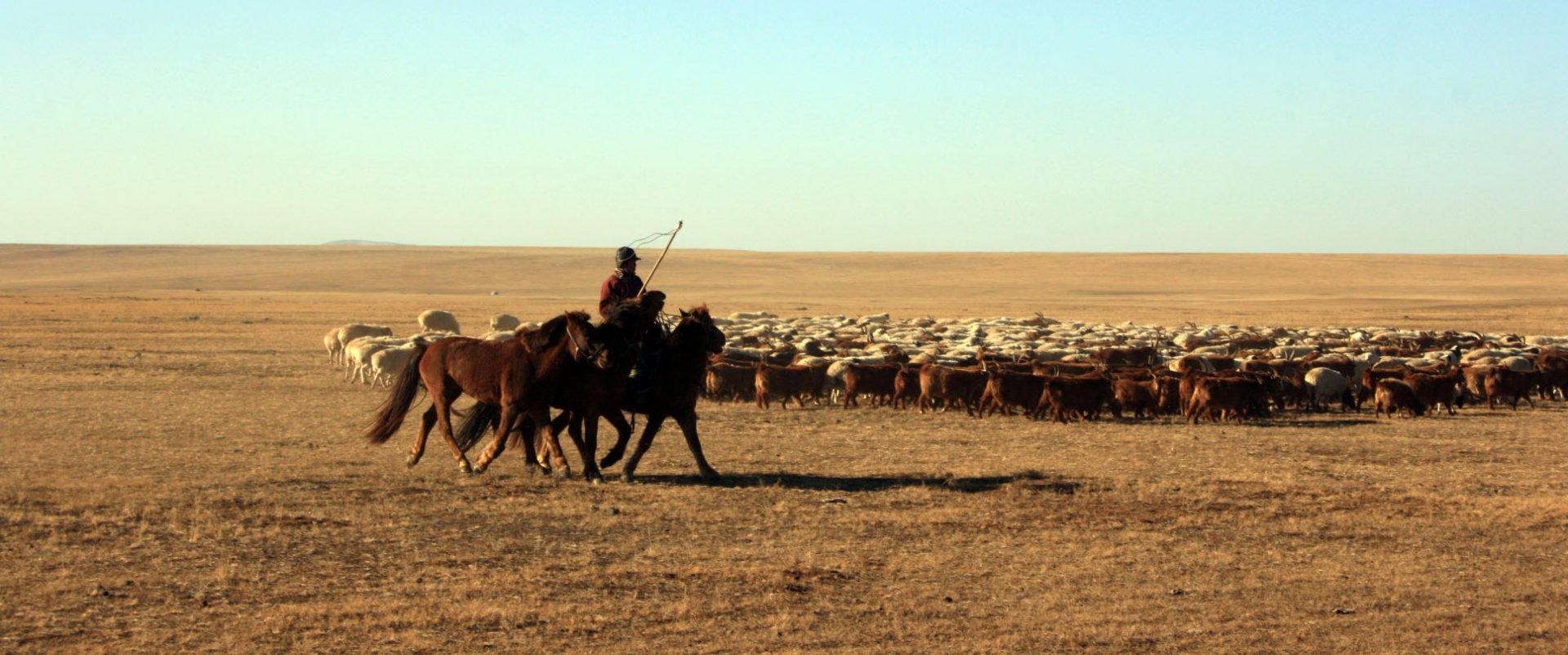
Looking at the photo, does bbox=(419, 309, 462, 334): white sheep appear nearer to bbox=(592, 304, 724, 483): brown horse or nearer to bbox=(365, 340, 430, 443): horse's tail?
bbox=(365, 340, 430, 443): horse's tail

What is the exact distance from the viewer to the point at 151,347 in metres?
31.0

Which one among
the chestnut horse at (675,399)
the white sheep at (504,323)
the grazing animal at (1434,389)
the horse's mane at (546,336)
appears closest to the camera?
the horse's mane at (546,336)

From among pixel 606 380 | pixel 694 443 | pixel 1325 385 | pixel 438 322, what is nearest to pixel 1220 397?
pixel 1325 385

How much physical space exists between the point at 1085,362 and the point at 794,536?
1541cm

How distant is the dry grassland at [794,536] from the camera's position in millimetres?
6898

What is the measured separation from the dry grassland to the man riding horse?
860 millimetres

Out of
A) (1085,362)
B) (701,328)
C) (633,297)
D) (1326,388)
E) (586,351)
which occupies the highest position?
(633,297)

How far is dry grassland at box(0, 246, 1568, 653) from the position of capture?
22.6 feet

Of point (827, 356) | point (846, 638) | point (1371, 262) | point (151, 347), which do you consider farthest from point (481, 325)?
point (1371, 262)

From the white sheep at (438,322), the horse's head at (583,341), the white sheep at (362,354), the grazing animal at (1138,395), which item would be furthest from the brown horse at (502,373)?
the white sheep at (438,322)

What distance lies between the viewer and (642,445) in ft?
39.1

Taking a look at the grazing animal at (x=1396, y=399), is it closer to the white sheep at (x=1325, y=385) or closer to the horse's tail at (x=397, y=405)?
the white sheep at (x=1325, y=385)

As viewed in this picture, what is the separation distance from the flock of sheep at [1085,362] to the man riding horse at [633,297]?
2713 millimetres

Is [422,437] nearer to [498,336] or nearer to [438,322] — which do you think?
[498,336]
